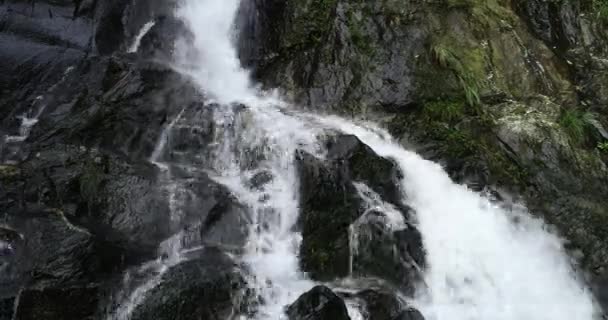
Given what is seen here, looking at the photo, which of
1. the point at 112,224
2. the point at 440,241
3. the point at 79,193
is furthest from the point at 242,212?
the point at 440,241

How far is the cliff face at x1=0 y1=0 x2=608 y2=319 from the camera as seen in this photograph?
778cm

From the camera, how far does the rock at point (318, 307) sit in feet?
22.5

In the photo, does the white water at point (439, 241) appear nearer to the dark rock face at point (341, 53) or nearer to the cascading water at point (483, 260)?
the cascading water at point (483, 260)

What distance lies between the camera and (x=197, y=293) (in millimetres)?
7352

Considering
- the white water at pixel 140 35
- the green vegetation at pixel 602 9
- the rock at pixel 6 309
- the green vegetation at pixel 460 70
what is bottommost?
the rock at pixel 6 309

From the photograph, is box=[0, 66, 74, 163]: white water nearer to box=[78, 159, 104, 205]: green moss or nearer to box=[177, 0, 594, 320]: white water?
box=[78, 159, 104, 205]: green moss

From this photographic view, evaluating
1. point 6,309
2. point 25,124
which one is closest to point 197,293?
point 6,309

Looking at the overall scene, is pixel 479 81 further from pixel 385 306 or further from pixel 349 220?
pixel 385 306

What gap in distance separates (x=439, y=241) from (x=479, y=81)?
3742 mm

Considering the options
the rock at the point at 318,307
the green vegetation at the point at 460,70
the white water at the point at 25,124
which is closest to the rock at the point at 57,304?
the rock at the point at 318,307

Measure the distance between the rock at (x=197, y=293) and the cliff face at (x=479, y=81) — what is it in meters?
4.30

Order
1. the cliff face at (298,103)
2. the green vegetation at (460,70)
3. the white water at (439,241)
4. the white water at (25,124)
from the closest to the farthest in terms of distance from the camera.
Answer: the cliff face at (298,103)
the white water at (439,241)
the white water at (25,124)
the green vegetation at (460,70)

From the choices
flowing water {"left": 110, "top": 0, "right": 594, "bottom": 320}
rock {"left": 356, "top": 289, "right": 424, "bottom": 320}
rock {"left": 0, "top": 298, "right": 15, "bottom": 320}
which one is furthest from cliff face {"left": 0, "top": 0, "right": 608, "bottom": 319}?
rock {"left": 356, "top": 289, "right": 424, "bottom": 320}

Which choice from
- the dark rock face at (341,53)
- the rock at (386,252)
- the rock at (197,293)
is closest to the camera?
the rock at (197,293)
